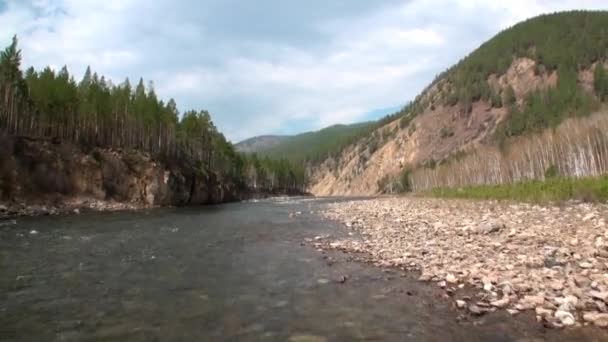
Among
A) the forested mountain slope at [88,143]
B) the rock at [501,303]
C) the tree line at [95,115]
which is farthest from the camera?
the tree line at [95,115]

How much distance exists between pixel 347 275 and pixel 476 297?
15.5 feet

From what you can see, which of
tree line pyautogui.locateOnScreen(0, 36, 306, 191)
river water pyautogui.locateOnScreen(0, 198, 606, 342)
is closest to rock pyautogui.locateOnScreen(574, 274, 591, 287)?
river water pyautogui.locateOnScreen(0, 198, 606, 342)

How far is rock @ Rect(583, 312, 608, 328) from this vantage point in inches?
348

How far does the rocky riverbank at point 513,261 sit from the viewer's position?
10156mm

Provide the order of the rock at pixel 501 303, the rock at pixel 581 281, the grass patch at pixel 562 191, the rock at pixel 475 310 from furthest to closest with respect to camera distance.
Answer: the grass patch at pixel 562 191 < the rock at pixel 581 281 < the rock at pixel 501 303 < the rock at pixel 475 310

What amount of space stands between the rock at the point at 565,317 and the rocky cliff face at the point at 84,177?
5165 centimetres

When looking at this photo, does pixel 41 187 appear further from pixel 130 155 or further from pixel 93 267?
pixel 93 267

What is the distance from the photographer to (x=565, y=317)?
30.3ft

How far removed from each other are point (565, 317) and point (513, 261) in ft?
16.7

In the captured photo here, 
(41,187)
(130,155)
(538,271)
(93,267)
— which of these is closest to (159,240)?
(93,267)

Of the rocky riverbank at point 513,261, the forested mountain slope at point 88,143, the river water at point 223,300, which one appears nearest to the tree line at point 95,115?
the forested mountain slope at point 88,143

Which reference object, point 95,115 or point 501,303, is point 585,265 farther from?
point 95,115

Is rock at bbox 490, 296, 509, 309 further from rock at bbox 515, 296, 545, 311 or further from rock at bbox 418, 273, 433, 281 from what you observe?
rock at bbox 418, 273, 433, 281

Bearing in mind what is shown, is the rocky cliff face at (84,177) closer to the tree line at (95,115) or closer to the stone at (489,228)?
the tree line at (95,115)
